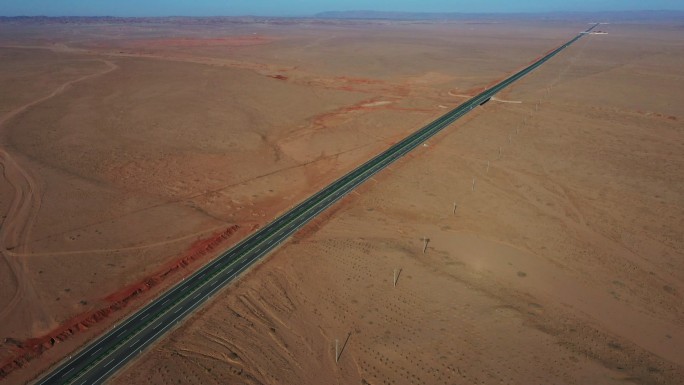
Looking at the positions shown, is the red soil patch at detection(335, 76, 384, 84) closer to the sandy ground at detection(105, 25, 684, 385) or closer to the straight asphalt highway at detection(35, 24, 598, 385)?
the sandy ground at detection(105, 25, 684, 385)

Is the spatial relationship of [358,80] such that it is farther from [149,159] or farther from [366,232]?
[366,232]

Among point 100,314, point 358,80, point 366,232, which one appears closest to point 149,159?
point 100,314

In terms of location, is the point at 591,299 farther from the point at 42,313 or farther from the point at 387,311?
the point at 42,313

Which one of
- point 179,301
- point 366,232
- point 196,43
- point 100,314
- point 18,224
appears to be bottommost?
point 100,314

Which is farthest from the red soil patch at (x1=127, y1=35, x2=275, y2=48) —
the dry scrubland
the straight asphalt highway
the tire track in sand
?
the straight asphalt highway

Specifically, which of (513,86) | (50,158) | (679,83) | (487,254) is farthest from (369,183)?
(679,83)

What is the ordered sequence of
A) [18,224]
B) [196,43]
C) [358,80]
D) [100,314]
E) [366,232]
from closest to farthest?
[100,314], [366,232], [18,224], [358,80], [196,43]
